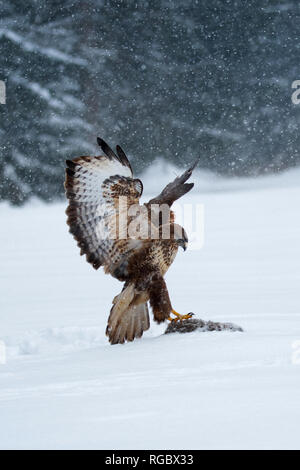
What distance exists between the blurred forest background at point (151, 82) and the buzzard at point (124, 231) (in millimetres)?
12451

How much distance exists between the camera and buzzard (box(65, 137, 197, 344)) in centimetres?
335

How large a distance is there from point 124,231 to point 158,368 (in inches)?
32.1

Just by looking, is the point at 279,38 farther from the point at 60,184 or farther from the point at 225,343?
the point at 225,343

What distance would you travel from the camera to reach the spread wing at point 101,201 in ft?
10.9

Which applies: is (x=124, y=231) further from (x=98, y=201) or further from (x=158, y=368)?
(x=158, y=368)

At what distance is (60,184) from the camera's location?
15594mm

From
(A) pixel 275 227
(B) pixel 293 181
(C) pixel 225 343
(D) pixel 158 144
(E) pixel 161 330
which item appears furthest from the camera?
(D) pixel 158 144

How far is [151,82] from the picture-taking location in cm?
1666

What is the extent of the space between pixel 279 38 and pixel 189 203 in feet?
19.9

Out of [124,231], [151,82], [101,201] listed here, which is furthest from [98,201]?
[151,82]

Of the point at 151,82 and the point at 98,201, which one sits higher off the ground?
the point at 151,82

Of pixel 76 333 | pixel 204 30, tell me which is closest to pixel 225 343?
pixel 76 333

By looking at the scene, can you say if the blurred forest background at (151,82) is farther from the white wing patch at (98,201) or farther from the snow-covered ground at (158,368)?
the white wing patch at (98,201)

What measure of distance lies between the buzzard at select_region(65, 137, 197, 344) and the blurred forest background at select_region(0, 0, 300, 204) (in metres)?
12.5
